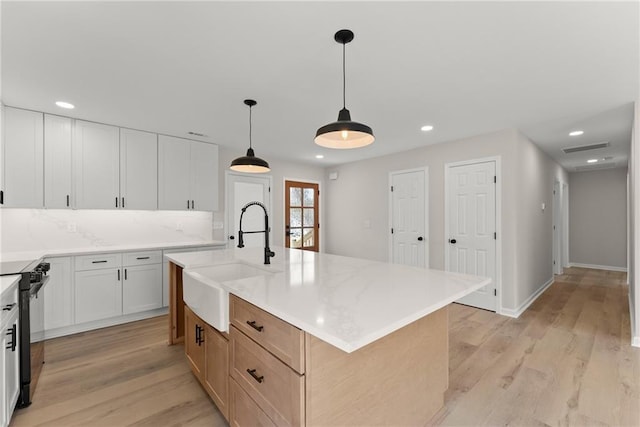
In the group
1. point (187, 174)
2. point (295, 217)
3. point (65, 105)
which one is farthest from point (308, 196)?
point (65, 105)

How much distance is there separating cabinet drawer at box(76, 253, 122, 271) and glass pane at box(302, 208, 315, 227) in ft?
10.9

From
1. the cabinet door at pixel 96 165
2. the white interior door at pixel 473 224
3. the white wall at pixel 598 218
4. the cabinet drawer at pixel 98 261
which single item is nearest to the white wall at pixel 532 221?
the white interior door at pixel 473 224

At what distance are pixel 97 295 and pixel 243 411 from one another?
110 inches

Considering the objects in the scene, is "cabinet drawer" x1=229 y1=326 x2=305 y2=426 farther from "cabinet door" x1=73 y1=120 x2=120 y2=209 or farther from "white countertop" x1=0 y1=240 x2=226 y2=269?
"cabinet door" x1=73 y1=120 x2=120 y2=209

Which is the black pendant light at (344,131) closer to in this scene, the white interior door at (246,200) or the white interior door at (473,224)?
the white interior door at (473,224)

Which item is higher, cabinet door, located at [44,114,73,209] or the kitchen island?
cabinet door, located at [44,114,73,209]

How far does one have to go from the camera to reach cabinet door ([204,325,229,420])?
1.65 m

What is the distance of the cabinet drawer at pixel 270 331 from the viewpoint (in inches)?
43.6

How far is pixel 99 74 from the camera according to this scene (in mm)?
2225

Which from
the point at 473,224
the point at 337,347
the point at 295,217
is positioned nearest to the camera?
the point at 337,347

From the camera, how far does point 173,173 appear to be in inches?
157

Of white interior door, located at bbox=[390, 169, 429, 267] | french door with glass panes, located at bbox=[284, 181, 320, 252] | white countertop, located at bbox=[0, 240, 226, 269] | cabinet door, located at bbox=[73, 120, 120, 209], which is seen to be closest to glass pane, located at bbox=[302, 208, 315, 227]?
french door with glass panes, located at bbox=[284, 181, 320, 252]

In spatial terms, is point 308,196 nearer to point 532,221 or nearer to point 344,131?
point 532,221

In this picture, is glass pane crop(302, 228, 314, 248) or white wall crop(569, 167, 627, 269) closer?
glass pane crop(302, 228, 314, 248)
